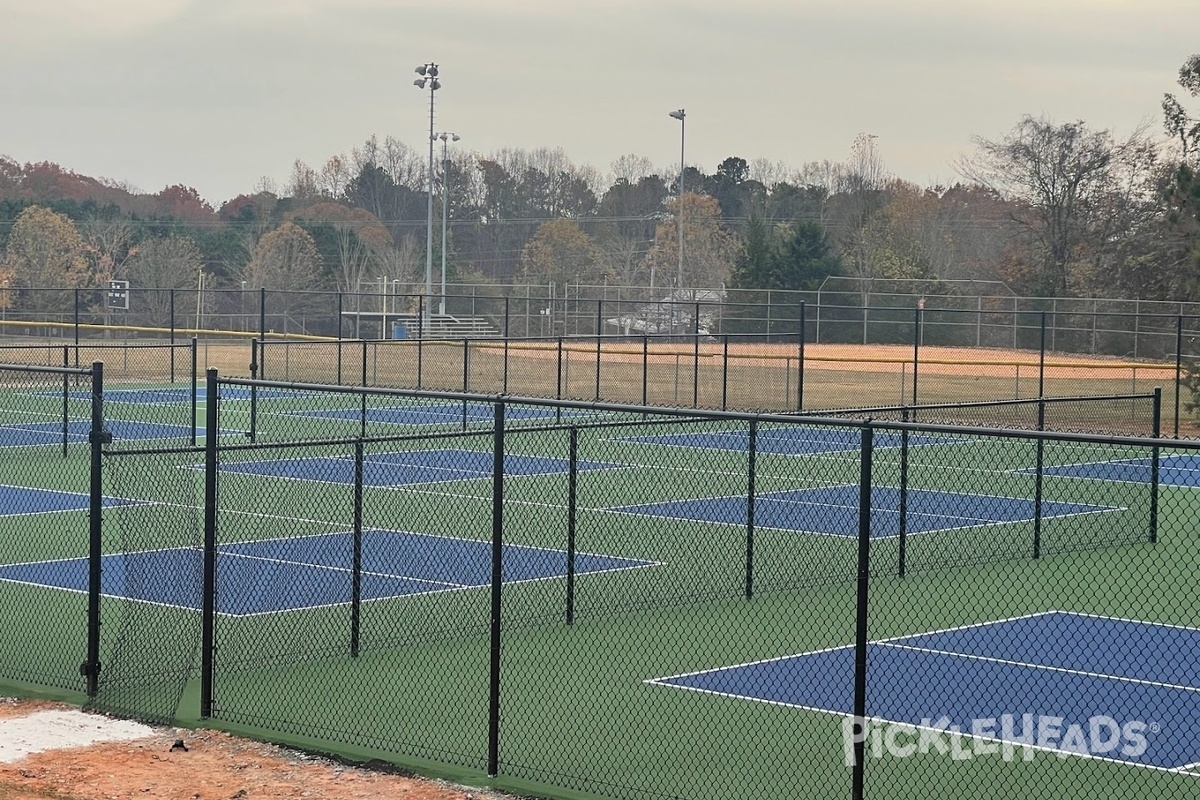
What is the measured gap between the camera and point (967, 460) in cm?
2630

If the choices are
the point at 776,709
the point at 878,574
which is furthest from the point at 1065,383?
the point at 776,709

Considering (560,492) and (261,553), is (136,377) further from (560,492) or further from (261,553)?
(261,553)

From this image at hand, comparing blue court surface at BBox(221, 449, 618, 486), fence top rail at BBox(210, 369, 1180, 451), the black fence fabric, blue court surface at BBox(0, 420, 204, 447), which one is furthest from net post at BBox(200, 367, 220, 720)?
blue court surface at BBox(0, 420, 204, 447)

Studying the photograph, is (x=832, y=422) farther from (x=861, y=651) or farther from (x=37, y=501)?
(x=37, y=501)

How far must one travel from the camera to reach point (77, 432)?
29406 mm

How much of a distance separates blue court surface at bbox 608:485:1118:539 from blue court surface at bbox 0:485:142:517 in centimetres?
656

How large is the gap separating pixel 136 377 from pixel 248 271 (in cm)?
4611

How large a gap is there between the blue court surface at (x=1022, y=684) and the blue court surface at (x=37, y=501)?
10.3 metres

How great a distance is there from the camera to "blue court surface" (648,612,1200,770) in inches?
418

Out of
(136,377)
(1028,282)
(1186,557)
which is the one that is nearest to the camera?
(1186,557)

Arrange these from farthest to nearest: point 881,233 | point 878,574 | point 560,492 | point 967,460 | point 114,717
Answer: point 881,233 < point 967,460 < point 560,492 < point 878,574 < point 114,717

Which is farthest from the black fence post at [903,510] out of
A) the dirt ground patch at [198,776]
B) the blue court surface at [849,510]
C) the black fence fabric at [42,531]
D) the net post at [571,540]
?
the black fence fabric at [42,531]

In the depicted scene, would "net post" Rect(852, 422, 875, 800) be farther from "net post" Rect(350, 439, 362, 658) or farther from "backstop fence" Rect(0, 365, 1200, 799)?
"net post" Rect(350, 439, 362, 658)

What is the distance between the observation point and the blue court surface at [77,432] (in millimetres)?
28411
